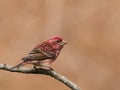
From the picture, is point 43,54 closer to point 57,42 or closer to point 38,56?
point 38,56

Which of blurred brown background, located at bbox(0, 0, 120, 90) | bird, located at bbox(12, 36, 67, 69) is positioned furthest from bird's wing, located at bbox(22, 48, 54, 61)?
blurred brown background, located at bbox(0, 0, 120, 90)

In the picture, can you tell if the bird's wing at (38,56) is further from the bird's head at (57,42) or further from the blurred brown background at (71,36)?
the blurred brown background at (71,36)

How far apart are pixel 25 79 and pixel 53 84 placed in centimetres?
26

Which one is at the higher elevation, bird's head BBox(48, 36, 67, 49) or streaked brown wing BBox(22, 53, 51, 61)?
bird's head BBox(48, 36, 67, 49)

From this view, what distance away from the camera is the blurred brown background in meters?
7.05

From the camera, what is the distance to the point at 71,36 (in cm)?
700

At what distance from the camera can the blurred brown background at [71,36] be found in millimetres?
7047

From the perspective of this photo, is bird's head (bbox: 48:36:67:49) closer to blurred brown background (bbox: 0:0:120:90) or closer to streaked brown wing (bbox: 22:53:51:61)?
streaked brown wing (bbox: 22:53:51:61)

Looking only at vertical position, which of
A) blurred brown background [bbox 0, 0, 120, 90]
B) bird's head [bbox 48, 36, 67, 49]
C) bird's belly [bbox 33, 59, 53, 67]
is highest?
bird's head [bbox 48, 36, 67, 49]

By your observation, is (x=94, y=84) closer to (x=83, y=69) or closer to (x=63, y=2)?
(x=83, y=69)

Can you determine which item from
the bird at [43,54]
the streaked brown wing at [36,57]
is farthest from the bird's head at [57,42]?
the streaked brown wing at [36,57]

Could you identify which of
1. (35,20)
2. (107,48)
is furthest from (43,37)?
(107,48)

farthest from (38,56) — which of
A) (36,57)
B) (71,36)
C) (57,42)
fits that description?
(71,36)

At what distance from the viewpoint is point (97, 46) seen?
281 inches
